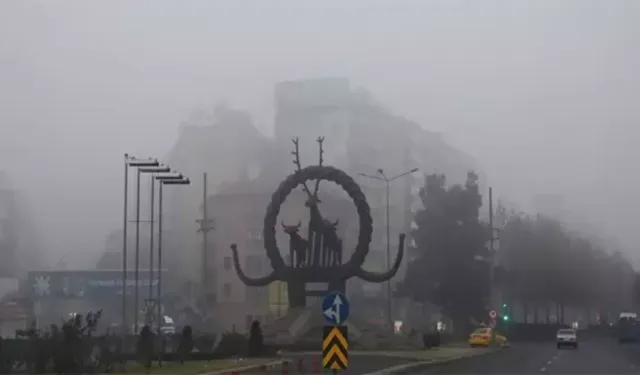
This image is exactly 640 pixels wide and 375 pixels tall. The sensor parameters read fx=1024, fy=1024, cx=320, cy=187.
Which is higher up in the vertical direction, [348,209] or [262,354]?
[348,209]

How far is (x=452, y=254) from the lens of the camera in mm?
90500

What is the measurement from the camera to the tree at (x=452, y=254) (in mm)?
89250

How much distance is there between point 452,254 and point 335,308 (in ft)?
221

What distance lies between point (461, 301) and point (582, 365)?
155ft

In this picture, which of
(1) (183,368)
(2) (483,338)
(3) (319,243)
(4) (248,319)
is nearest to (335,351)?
(1) (183,368)

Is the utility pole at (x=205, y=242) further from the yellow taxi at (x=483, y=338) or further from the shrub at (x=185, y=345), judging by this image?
the shrub at (x=185, y=345)

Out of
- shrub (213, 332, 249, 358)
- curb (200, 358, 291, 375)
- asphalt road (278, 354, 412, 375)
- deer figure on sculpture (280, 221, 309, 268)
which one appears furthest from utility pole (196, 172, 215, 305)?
curb (200, 358, 291, 375)

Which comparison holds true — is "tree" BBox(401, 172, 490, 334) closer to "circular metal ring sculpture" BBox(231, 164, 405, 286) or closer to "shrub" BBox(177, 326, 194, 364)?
Answer: "circular metal ring sculpture" BBox(231, 164, 405, 286)

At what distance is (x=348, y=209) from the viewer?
279 ft

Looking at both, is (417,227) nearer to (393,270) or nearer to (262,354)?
(393,270)

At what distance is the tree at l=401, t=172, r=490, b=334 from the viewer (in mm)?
89250

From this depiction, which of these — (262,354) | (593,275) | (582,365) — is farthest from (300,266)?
(593,275)

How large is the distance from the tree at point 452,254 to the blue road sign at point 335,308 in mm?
65482

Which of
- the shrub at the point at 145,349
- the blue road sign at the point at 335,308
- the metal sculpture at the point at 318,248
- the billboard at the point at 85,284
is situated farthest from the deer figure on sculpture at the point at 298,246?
the blue road sign at the point at 335,308
